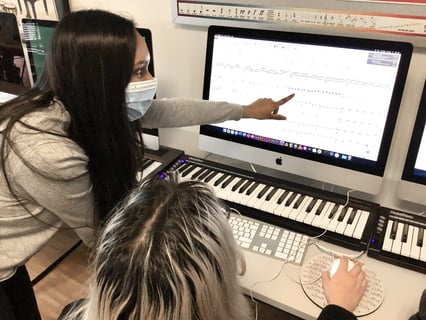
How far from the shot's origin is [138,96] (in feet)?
3.20

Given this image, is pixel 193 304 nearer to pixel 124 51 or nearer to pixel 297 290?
pixel 297 290

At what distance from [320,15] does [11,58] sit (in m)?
1.48

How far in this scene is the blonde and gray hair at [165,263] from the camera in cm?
53

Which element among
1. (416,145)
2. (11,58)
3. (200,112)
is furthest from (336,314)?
(11,58)

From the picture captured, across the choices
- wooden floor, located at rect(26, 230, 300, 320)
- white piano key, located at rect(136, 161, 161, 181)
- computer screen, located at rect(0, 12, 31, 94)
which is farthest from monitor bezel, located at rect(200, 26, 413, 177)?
computer screen, located at rect(0, 12, 31, 94)

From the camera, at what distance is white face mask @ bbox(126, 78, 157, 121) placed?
94 cm

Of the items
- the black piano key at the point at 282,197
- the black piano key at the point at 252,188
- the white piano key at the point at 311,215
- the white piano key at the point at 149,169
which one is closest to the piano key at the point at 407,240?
the white piano key at the point at 311,215

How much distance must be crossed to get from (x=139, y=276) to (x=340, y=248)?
632 mm

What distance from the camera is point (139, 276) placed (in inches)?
20.9

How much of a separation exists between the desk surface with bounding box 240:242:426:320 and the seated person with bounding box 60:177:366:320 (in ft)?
0.70

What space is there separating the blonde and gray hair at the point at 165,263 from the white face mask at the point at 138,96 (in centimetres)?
40

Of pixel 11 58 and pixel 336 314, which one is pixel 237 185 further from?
pixel 11 58

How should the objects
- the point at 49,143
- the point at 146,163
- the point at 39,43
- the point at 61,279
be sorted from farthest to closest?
the point at 61,279 < the point at 39,43 < the point at 146,163 < the point at 49,143

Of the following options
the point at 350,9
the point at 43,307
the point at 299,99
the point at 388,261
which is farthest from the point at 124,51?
the point at 43,307
